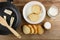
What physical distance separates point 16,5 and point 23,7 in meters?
0.04

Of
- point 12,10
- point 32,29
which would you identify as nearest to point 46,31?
point 32,29

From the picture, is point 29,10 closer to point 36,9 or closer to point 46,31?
point 36,9

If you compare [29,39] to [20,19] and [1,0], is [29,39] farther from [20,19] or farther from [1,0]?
[1,0]

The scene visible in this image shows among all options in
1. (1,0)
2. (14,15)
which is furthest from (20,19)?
(1,0)

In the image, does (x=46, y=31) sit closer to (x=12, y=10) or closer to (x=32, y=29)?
(x=32, y=29)

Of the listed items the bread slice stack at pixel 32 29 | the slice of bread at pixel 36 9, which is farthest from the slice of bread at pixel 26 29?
the slice of bread at pixel 36 9

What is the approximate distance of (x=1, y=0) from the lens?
3.26 feet

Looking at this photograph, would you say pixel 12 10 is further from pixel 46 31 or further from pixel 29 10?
pixel 46 31

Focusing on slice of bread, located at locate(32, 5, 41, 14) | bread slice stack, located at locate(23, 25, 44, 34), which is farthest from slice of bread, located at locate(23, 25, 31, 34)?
slice of bread, located at locate(32, 5, 41, 14)

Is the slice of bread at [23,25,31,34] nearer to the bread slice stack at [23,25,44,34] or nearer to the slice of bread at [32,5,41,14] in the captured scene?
the bread slice stack at [23,25,44,34]

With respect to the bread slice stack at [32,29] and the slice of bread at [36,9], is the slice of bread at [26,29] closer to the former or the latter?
the bread slice stack at [32,29]

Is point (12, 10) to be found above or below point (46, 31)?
above

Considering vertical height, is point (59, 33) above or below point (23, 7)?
below

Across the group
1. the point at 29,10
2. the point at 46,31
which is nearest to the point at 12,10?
the point at 29,10
